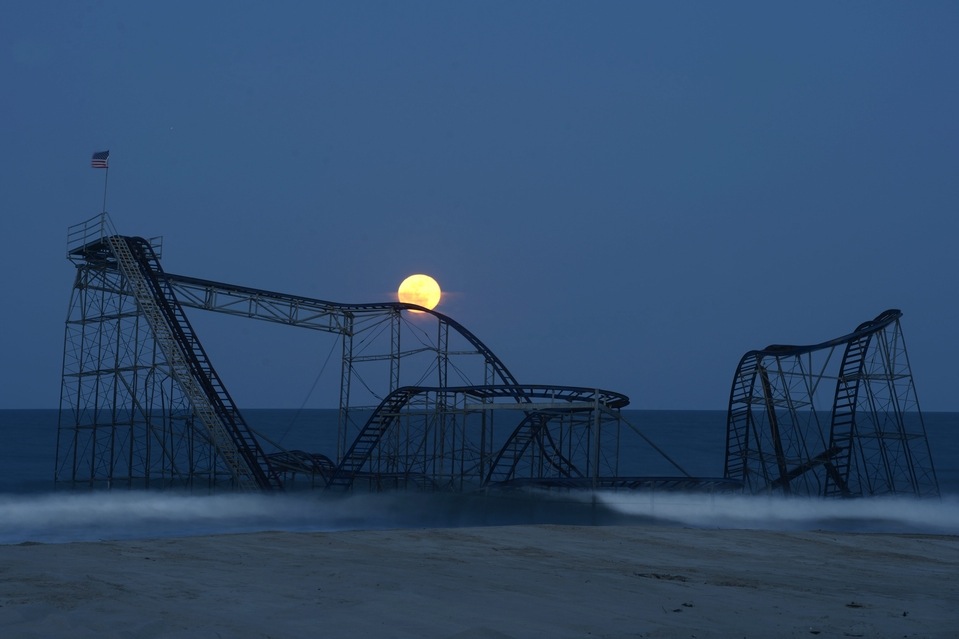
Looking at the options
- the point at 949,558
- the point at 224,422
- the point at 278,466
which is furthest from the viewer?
the point at 278,466

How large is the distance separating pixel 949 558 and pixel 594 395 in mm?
12172

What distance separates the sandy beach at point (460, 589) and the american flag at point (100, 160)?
20759 mm

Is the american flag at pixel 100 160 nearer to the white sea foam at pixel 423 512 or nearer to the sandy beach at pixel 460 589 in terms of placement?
the white sea foam at pixel 423 512

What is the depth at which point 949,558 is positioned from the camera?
55.7ft

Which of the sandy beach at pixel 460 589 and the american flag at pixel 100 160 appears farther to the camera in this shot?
the american flag at pixel 100 160

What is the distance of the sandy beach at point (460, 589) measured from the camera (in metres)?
8.75

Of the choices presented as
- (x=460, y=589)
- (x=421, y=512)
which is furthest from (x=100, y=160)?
(x=460, y=589)

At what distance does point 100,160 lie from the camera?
34.2 metres

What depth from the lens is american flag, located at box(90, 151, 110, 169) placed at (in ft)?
112

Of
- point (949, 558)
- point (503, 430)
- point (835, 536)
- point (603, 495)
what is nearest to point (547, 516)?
point (603, 495)

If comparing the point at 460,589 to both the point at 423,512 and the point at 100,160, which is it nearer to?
the point at 423,512

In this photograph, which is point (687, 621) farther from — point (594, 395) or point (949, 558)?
point (594, 395)

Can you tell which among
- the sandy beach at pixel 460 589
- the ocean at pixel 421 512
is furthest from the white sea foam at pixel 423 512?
the sandy beach at pixel 460 589

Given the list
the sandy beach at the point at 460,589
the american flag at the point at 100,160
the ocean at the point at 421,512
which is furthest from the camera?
the american flag at the point at 100,160
